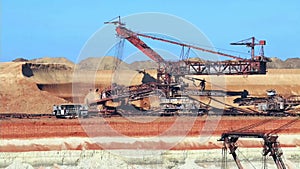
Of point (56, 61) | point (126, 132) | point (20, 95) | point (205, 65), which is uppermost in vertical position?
point (56, 61)

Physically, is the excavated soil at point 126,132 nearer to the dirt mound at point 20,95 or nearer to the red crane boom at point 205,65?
the red crane boom at point 205,65

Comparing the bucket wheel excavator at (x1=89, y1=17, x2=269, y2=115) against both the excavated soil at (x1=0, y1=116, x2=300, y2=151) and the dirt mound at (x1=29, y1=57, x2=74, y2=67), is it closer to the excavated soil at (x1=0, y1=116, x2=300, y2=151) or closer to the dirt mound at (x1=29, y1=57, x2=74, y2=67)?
the excavated soil at (x1=0, y1=116, x2=300, y2=151)

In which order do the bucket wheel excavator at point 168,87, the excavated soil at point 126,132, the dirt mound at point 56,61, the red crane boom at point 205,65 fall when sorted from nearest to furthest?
1. the excavated soil at point 126,132
2. the bucket wheel excavator at point 168,87
3. the red crane boom at point 205,65
4. the dirt mound at point 56,61

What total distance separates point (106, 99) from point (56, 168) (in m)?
23.1

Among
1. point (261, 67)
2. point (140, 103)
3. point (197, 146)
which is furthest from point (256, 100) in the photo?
point (197, 146)

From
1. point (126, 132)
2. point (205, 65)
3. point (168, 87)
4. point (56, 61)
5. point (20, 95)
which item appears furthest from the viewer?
point (56, 61)

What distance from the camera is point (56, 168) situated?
61219mm

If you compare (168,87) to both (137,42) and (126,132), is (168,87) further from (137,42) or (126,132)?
(126,132)

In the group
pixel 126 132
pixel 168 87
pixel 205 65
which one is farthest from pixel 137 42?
pixel 126 132

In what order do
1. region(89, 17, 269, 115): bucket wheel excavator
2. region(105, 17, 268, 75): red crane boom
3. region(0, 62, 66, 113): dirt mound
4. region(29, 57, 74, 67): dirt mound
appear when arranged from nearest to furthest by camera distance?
region(89, 17, 269, 115): bucket wheel excavator → region(105, 17, 268, 75): red crane boom → region(0, 62, 66, 113): dirt mound → region(29, 57, 74, 67): dirt mound

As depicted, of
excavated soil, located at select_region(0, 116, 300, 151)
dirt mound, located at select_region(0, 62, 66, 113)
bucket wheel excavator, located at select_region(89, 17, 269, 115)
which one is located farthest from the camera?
dirt mound, located at select_region(0, 62, 66, 113)

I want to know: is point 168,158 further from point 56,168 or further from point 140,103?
point 140,103

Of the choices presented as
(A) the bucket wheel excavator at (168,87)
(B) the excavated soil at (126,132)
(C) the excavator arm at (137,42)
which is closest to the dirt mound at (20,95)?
(A) the bucket wheel excavator at (168,87)

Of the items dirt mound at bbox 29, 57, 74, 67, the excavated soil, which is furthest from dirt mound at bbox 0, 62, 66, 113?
dirt mound at bbox 29, 57, 74, 67
